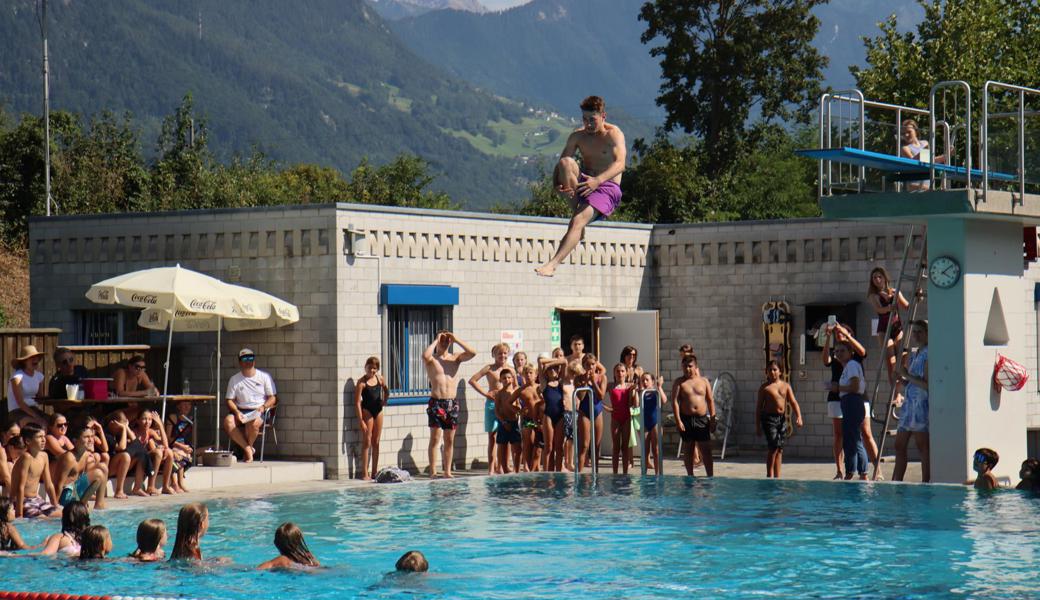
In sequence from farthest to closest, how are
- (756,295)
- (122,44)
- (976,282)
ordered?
(122,44) < (756,295) < (976,282)

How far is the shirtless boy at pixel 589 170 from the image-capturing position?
11312 mm

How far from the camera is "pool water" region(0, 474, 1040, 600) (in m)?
10.6

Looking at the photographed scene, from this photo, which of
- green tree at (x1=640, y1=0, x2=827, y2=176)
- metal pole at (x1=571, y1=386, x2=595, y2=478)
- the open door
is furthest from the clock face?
green tree at (x1=640, y1=0, x2=827, y2=176)

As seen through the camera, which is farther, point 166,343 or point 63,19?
point 63,19

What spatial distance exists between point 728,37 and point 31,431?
41397 millimetres

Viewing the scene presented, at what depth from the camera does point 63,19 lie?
605ft

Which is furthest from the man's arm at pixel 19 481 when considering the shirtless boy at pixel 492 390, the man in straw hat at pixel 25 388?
the shirtless boy at pixel 492 390

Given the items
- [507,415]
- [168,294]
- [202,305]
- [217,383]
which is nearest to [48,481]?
[168,294]

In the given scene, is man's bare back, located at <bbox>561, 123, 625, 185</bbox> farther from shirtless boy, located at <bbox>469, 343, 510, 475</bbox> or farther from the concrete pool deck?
shirtless boy, located at <bbox>469, 343, 510, 475</bbox>

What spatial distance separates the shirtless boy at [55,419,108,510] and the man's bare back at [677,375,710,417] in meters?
6.65

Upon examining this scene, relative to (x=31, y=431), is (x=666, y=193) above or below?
above

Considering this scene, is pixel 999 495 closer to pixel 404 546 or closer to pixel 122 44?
pixel 404 546

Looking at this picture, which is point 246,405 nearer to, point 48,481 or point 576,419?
point 576,419

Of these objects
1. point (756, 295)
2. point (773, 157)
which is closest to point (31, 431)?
point (756, 295)
